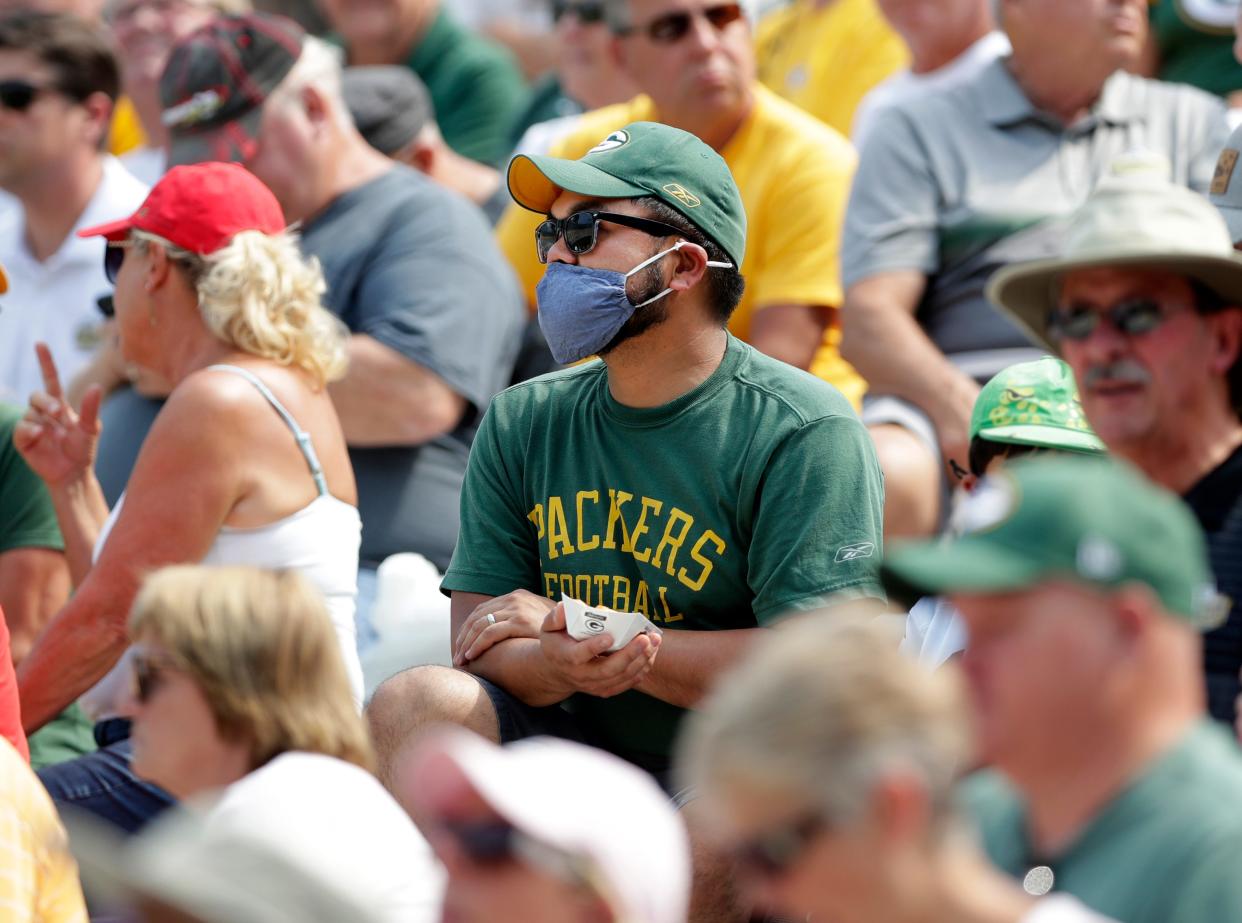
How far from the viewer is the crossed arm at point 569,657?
3602 millimetres

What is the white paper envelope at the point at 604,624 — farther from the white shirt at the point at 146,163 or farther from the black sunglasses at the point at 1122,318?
the white shirt at the point at 146,163

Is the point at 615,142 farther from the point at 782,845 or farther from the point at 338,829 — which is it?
the point at 782,845

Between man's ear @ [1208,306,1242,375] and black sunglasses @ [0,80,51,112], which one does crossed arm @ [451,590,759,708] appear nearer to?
man's ear @ [1208,306,1242,375]

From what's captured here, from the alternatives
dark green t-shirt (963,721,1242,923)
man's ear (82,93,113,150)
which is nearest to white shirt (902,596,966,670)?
dark green t-shirt (963,721,1242,923)

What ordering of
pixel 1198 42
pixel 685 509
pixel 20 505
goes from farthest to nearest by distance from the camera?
1. pixel 1198 42
2. pixel 20 505
3. pixel 685 509

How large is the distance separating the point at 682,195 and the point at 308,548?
1.16 m

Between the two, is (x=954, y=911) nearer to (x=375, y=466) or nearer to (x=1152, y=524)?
(x=1152, y=524)

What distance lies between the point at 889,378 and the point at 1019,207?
1.99ft

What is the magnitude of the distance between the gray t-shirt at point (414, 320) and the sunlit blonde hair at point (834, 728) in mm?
3463

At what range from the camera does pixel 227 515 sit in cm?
426

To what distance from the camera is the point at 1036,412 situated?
12.8 ft

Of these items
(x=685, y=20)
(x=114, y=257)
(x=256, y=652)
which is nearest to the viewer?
(x=256, y=652)

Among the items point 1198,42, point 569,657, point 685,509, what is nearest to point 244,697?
point 569,657

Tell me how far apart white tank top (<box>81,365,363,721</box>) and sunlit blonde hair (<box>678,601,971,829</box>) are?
97.1 inches
